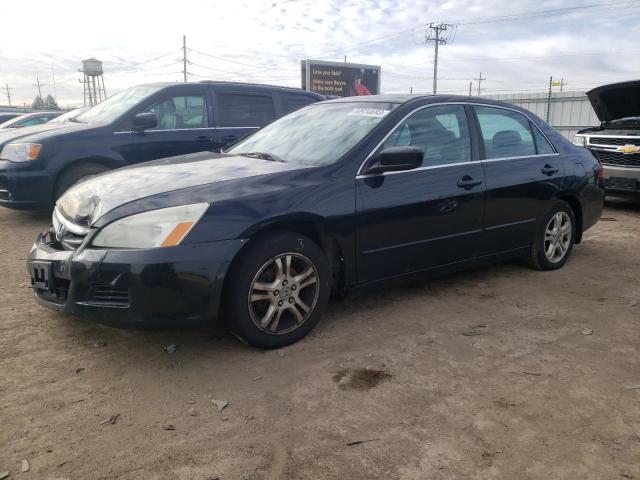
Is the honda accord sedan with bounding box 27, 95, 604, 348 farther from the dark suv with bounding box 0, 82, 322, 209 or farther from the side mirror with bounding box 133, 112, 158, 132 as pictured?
the dark suv with bounding box 0, 82, 322, 209

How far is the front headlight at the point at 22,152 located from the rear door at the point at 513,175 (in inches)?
198

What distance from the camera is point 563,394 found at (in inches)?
109

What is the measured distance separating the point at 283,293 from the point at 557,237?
3.12 metres

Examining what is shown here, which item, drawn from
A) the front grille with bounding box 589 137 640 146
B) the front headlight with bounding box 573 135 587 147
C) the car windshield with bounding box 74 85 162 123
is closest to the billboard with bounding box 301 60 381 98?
the front headlight with bounding box 573 135 587 147

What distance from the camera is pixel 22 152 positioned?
626 centimetres

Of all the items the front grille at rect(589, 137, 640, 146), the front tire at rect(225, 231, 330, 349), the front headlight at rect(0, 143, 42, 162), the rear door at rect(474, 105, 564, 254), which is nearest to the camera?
the front tire at rect(225, 231, 330, 349)

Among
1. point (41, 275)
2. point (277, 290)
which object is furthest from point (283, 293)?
point (41, 275)

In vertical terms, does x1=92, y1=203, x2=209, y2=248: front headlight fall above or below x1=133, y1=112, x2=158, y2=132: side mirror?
below

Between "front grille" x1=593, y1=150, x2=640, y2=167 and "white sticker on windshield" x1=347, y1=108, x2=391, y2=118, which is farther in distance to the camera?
"front grille" x1=593, y1=150, x2=640, y2=167

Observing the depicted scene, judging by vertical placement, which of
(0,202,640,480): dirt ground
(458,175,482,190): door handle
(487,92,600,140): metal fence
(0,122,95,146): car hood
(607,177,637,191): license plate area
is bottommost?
(0,202,640,480): dirt ground

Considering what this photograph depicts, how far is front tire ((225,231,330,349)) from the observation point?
299cm

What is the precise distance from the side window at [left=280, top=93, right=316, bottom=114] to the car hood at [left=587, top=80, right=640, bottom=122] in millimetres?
4667

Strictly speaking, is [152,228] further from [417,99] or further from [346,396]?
[417,99]

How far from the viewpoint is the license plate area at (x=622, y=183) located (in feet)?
25.9
